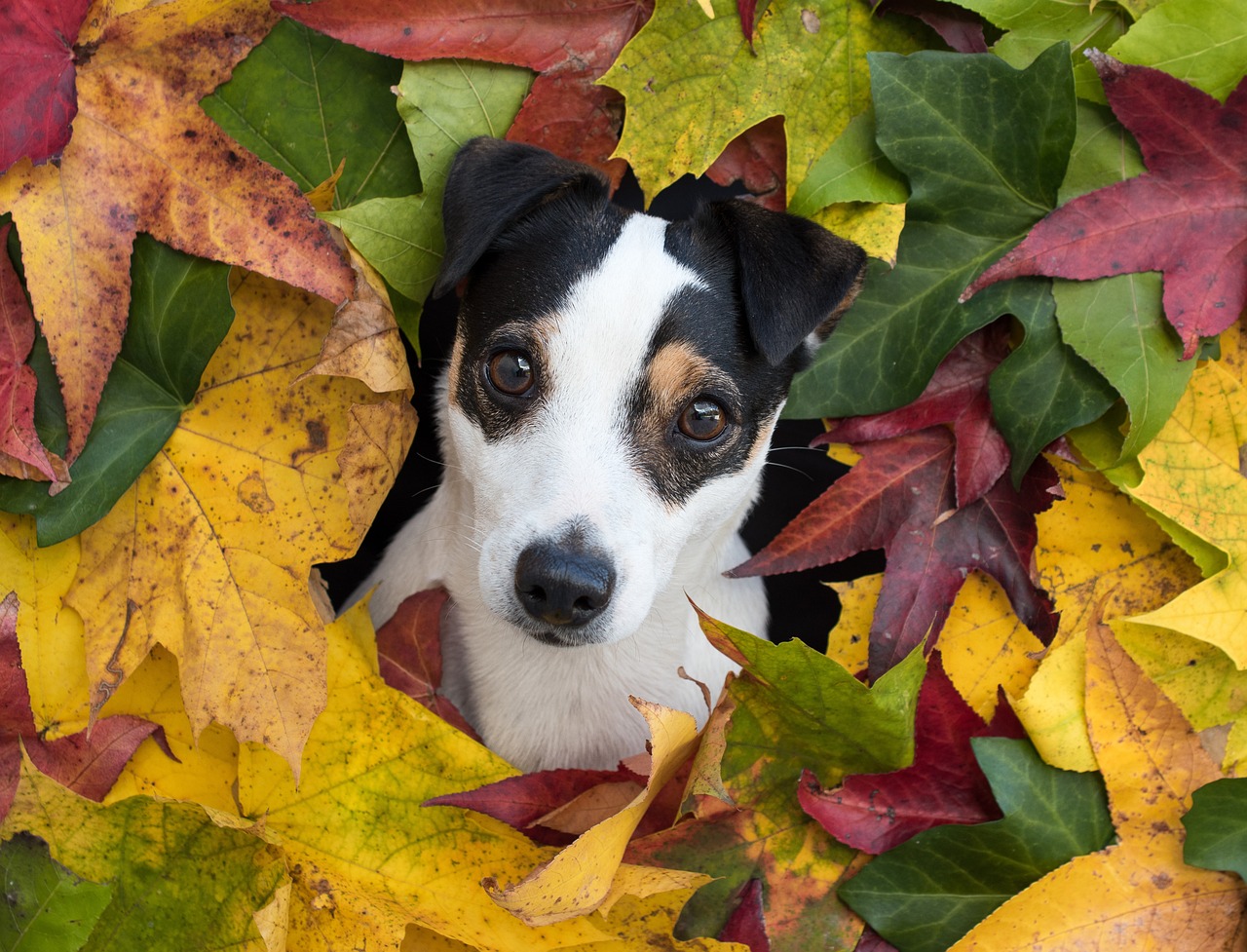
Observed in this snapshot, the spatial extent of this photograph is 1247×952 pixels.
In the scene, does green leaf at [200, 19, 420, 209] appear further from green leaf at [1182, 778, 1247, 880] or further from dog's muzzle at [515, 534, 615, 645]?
green leaf at [1182, 778, 1247, 880]

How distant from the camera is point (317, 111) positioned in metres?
1.90

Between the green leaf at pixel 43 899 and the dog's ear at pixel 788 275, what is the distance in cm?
128

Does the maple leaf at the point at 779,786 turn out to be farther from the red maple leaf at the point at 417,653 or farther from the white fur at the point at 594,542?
the red maple leaf at the point at 417,653

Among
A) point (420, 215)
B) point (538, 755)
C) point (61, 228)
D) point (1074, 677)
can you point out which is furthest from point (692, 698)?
point (61, 228)

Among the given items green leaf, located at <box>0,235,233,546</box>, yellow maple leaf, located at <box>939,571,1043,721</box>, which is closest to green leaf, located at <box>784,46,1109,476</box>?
yellow maple leaf, located at <box>939,571,1043,721</box>

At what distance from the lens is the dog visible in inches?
71.3

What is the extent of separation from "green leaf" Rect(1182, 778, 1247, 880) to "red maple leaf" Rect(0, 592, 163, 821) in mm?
1589

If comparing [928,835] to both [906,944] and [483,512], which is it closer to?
[906,944]

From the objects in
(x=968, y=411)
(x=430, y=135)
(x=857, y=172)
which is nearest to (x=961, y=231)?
(x=857, y=172)

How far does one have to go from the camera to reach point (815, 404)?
1.98 metres

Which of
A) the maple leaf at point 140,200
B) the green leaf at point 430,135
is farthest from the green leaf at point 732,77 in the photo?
the maple leaf at point 140,200

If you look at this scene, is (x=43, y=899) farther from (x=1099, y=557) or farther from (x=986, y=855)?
(x=1099, y=557)

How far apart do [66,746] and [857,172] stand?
1561mm

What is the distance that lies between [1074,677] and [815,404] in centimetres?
60
